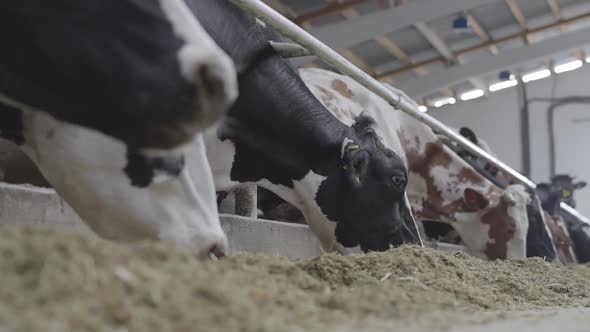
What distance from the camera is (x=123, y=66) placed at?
1311 millimetres

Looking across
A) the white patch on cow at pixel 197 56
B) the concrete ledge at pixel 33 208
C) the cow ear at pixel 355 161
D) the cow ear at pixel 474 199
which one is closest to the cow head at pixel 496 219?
the cow ear at pixel 474 199

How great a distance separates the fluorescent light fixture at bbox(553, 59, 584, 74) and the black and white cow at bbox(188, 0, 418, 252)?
33.8ft

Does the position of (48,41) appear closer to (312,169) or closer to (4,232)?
(4,232)

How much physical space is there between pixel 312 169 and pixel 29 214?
119 centimetres

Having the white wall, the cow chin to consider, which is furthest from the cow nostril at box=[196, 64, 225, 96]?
the white wall

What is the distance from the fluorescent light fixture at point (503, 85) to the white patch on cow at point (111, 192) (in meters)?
11.9

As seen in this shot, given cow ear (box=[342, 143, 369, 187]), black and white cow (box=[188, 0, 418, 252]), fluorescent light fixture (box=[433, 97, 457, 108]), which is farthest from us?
fluorescent light fixture (box=[433, 97, 457, 108])

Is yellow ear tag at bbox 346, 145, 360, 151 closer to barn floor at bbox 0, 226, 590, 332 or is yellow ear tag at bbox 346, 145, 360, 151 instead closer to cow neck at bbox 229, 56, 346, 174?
cow neck at bbox 229, 56, 346, 174

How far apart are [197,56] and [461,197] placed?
14.9 feet

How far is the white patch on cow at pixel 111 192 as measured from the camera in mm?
1721

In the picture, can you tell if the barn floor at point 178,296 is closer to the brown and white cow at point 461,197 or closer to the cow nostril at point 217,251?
the cow nostril at point 217,251

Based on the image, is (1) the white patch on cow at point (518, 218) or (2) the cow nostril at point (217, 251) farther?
(1) the white patch on cow at point (518, 218)

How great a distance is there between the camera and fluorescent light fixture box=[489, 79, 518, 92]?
13008 mm

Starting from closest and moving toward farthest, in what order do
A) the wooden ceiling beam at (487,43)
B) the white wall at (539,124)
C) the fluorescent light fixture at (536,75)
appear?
the wooden ceiling beam at (487,43) < the white wall at (539,124) < the fluorescent light fixture at (536,75)
